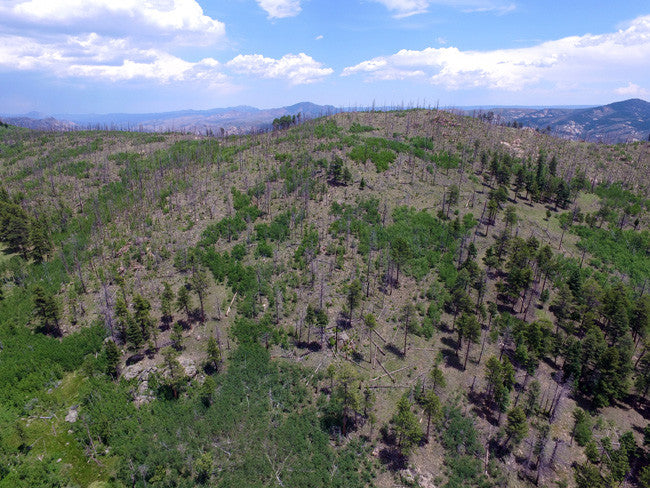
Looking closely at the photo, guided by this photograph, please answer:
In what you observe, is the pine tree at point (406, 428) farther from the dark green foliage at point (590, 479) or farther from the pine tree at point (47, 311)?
the pine tree at point (47, 311)

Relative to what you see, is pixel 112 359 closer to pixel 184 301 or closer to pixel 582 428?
pixel 184 301

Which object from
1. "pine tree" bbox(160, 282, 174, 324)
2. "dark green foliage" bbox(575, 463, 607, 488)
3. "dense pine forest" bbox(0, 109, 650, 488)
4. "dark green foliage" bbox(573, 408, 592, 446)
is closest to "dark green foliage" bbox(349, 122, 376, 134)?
"dense pine forest" bbox(0, 109, 650, 488)

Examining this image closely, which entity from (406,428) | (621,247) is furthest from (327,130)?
(406,428)

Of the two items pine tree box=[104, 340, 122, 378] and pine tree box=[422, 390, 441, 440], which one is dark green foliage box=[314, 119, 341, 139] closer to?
pine tree box=[104, 340, 122, 378]

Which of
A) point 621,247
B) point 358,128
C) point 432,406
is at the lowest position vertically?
point 432,406

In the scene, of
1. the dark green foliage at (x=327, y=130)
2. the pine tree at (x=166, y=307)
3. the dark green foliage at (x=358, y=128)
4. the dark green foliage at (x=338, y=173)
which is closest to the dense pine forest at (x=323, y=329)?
the pine tree at (x=166, y=307)

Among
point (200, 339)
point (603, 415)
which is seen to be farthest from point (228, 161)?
point (603, 415)

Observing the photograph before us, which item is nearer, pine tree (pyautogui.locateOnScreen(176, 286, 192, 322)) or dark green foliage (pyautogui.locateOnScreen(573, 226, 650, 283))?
pine tree (pyautogui.locateOnScreen(176, 286, 192, 322))

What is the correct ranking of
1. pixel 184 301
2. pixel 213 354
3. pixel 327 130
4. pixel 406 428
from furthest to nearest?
pixel 327 130 < pixel 184 301 < pixel 213 354 < pixel 406 428

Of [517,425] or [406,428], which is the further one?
[517,425]
